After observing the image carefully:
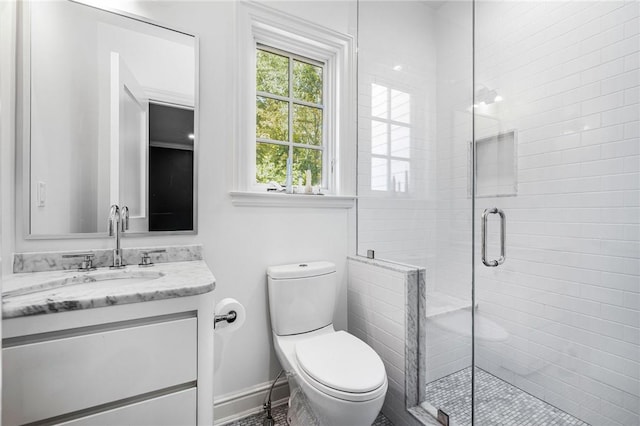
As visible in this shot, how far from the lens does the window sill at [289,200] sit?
1537 mm

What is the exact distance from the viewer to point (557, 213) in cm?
156

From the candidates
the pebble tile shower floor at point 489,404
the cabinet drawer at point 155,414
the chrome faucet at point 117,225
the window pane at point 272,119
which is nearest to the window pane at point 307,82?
the window pane at point 272,119

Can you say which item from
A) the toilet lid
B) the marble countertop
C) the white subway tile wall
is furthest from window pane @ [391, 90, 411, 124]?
the marble countertop

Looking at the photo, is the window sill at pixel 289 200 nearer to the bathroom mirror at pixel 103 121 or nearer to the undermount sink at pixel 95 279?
the bathroom mirror at pixel 103 121

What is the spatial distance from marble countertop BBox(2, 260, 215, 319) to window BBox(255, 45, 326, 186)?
773mm

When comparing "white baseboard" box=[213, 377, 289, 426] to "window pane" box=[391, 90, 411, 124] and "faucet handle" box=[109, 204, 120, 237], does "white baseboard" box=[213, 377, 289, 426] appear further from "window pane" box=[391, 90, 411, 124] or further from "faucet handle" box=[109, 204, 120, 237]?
"window pane" box=[391, 90, 411, 124]

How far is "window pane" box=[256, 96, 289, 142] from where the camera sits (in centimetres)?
174

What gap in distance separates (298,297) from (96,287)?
0.89 metres

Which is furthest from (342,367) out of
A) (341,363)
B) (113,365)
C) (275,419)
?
(113,365)

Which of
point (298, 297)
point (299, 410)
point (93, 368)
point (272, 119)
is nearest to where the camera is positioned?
point (93, 368)

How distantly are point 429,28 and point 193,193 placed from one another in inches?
69.9

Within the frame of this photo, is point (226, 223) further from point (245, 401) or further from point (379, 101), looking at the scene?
point (379, 101)

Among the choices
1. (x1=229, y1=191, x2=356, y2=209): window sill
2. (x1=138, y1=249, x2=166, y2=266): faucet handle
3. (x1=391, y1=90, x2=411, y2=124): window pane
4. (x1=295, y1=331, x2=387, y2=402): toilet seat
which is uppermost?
(x1=391, y1=90, x2=411, y2=124): window pane

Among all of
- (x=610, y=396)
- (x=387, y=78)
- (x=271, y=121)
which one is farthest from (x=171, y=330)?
(x=610, y=396)
